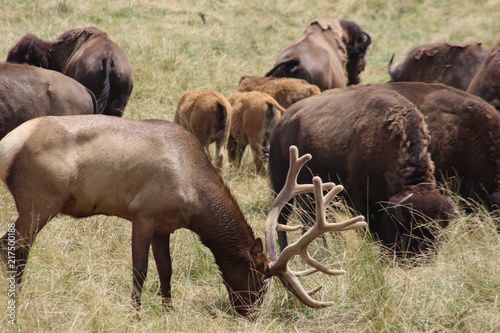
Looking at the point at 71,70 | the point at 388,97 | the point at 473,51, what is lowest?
the point at 71,70

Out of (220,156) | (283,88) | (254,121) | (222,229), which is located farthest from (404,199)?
(283,88)

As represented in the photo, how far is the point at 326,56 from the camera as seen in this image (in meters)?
12.0

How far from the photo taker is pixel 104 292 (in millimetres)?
5066

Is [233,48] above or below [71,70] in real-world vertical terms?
below

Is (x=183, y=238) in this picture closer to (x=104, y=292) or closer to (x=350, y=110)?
(x=104, y=292)

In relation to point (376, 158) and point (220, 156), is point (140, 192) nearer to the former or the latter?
point (376, 158)

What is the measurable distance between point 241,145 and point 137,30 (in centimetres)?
566

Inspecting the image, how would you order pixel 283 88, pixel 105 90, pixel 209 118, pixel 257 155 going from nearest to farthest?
pixel 209 118, pixel 105 90, pixel 257 155, pixel 283 88

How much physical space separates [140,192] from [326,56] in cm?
755

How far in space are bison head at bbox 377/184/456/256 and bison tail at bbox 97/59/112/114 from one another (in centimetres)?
472

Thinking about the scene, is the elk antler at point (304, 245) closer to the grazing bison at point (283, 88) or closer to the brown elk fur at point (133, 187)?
the brown elk fur at point (133, 187)

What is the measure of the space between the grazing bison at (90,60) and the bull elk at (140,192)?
4584mm

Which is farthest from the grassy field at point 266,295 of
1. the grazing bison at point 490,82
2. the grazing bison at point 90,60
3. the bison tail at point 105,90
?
the grazing bison at point 490,82

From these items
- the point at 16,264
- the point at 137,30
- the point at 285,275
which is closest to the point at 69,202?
the point at 16,264
